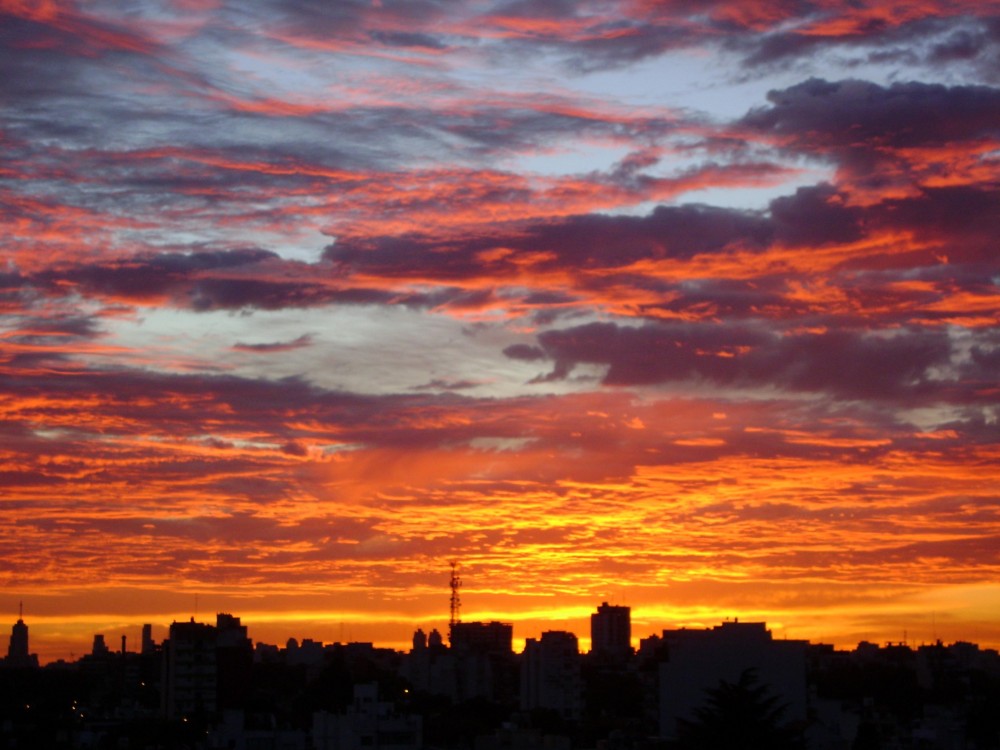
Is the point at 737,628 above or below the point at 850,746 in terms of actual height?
above

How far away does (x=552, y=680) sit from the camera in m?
126

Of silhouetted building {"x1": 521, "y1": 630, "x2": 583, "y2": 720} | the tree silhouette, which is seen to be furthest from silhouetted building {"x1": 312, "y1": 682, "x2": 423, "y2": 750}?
silhouetted building {"x1": 521, "y1": 630, "x2": 583, "y2": 720}

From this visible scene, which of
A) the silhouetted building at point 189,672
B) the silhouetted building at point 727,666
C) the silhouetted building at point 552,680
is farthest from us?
the silhouetted building at point 552,680

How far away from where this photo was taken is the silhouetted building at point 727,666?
60375 mm

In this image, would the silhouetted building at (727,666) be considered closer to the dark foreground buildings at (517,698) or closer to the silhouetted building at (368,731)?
the dark foreground buildings at (517,698)

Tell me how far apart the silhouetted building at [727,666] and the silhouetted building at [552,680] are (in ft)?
187

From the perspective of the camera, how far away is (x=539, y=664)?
5108 inches

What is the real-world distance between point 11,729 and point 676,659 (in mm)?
33920

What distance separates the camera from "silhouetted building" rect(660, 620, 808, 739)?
198 ft

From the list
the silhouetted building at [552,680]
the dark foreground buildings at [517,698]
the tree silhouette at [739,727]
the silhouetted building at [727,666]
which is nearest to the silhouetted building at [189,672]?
the dark foreground buildings at [517,698]

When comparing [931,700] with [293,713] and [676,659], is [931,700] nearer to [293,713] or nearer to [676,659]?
[293,713]

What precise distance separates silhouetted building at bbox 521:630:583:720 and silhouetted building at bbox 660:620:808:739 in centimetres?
5704

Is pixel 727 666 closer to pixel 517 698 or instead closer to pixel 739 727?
pixel 739 727

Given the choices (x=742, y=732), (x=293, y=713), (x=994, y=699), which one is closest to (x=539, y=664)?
(x=293, y=713)
